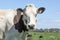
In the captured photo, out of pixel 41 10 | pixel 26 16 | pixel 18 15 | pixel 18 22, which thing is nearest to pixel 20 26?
pixel 18 22

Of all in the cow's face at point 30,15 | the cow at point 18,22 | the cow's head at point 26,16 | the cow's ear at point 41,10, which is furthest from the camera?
the cow's ear at point 41,10

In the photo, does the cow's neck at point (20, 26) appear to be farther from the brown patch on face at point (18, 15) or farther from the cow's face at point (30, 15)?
the cow's face at point (30, 15)

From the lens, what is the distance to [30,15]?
13953 millimetres

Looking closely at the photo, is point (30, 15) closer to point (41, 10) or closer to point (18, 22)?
point (18, 22)

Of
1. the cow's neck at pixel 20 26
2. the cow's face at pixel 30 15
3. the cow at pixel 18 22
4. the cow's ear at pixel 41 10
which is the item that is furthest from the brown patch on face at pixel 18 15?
the cow's ear at pixel 41 10

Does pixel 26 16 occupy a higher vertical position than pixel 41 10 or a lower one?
lower

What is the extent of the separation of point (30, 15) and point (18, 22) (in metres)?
0.99

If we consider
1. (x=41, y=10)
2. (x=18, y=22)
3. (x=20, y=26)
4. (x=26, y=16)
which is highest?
(x=41, y=10)

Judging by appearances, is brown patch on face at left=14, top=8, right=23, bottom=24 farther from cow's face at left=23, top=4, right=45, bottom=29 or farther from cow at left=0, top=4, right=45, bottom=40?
cow's face at left=23, top=4, right=45, bottom=29

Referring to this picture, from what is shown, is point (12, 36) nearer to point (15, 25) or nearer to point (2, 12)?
point (15, 25)

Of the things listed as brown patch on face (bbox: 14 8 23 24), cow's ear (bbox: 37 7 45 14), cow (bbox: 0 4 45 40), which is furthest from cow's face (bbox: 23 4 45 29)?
brown patch on face (bbox: 14 8 23 24)

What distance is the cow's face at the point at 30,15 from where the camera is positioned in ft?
44.5

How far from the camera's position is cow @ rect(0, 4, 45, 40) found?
1400 centimetres

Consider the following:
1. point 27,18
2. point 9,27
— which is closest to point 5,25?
point 9,27
